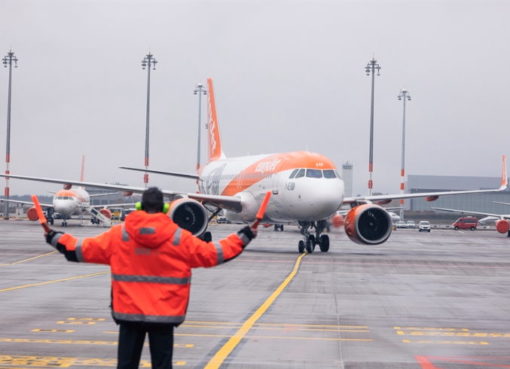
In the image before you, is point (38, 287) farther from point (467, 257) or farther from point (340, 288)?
point (467, 257)

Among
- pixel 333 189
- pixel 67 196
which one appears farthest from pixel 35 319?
pixel 67 196

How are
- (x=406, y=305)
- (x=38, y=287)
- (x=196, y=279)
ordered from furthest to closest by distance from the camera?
(x=196, y=279) → (x=38, y=287) → (x=406, y=305)

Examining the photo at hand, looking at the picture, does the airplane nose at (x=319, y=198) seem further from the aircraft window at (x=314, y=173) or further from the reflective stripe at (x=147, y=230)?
the reflective stripe at (x=147, y=230)

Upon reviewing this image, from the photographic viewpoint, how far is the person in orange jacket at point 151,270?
7.88m

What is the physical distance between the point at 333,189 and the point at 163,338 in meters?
30.1

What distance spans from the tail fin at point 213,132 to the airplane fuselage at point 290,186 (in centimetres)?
1264

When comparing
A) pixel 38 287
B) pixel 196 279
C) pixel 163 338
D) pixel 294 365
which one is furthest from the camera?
pixel 196 279

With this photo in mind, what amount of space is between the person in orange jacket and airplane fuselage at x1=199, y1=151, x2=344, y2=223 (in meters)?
29.6

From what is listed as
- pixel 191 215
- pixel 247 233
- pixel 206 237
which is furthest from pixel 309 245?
pixel 247 233

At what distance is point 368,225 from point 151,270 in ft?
103

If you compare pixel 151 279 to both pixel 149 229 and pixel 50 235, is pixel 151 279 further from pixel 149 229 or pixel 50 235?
pixel 50 235

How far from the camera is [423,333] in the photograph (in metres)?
14.7

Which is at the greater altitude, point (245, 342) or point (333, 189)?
point (333, 189)

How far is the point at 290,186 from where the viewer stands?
127ft
